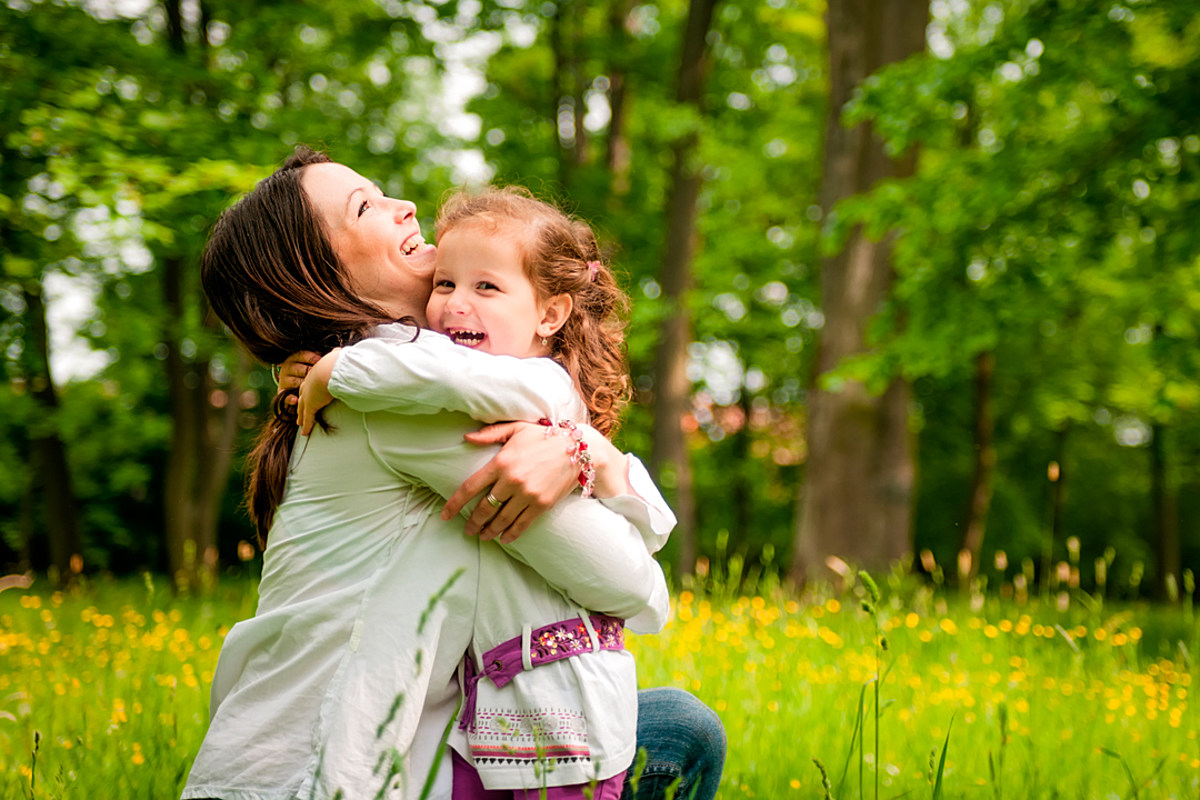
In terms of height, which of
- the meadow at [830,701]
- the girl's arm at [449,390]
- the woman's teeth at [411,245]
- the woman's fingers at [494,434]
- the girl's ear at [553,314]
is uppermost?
the woman's teeth at [411,245]

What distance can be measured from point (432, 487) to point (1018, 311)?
18.5 feet

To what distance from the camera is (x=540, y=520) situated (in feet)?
5.04

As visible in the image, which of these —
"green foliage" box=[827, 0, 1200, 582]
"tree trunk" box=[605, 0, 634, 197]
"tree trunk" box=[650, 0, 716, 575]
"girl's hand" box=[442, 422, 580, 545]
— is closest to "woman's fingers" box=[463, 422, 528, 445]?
"girl's hand" box=[442, 422, 580, 545]

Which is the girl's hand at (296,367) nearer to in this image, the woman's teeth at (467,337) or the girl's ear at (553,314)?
the woman's teeth at (467,337)

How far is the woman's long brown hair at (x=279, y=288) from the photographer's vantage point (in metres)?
1.75

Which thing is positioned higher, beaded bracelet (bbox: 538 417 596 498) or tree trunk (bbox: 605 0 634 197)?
tree trunk (bbox: 605 0 634 197)

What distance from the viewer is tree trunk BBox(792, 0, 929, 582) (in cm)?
792

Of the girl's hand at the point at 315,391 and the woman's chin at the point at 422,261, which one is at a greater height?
the woman's chin at the point at 422,261

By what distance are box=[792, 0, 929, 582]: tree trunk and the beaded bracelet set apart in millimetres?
6478

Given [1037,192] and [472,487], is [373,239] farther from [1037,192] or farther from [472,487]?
[1037,192]

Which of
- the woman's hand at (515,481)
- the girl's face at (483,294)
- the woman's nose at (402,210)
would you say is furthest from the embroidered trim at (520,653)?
the woman's nose at (402,210)

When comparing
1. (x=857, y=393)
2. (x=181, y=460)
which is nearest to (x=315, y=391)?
(x=857, y=393)

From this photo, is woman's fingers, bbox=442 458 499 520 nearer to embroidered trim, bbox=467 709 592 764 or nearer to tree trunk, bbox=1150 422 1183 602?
embroidered trim, bbox=467 709 592 764

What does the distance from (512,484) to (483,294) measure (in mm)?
567
